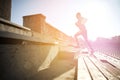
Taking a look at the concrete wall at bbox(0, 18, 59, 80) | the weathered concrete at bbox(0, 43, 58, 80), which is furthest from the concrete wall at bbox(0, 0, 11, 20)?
the weathered concrete at bbox(0, 43, 58, 80)

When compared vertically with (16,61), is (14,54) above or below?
above

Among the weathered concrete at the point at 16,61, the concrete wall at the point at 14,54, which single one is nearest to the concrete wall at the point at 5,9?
the concrete wall at the point at 14,54

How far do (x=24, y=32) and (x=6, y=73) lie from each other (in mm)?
2145

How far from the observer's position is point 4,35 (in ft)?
6.62

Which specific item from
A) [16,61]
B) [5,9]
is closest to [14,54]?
[16,61]

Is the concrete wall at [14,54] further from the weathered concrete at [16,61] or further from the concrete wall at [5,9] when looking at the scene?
the concrete wall at [5,9]

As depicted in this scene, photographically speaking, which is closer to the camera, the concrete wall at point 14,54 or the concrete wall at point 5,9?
the concrete wall at point 14,54

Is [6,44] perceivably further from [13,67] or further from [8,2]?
[8,2]

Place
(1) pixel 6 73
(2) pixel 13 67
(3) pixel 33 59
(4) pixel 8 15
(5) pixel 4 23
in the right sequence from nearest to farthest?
1. (1) pixel 6 73
2. (2) pixel 13 67
3. (5) pixel 4 23
4. (3) pixel 33 59
5. (4) pixel 8 15

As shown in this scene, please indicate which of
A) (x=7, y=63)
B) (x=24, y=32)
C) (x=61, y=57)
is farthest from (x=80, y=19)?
(x=61, y=57)

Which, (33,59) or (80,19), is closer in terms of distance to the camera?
→ (33,59)

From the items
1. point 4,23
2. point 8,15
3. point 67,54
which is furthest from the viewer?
point 67,54

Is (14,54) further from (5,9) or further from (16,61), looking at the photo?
(5,9)

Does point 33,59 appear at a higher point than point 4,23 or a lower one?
lower
